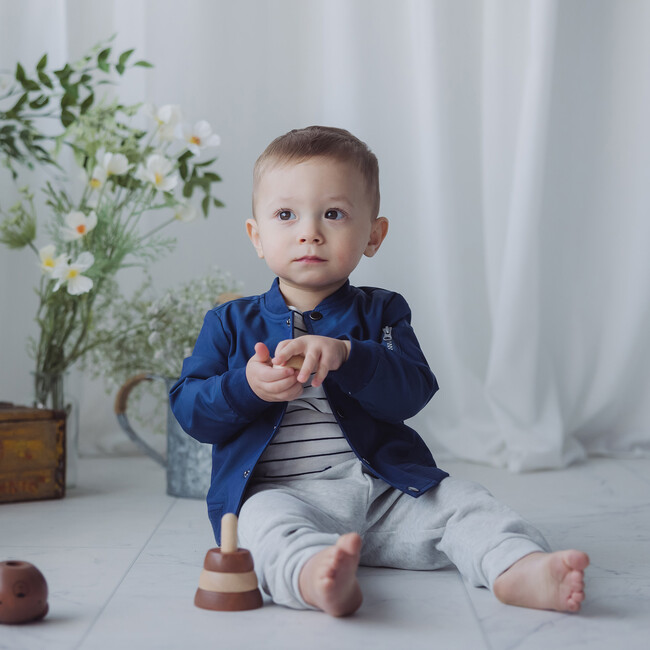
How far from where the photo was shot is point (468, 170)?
2045 mm

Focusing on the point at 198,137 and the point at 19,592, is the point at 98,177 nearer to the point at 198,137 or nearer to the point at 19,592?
the point at 198,137

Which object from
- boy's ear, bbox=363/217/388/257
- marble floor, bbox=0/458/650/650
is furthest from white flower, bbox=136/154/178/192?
marble floor, bbox=0/458/650/650

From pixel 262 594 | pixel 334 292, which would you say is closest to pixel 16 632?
pixel 262 594

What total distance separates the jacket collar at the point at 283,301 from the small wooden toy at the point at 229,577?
34 cm

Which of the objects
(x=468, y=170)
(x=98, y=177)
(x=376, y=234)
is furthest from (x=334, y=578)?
(x=468, y=170)

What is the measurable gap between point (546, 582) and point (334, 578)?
22 cm

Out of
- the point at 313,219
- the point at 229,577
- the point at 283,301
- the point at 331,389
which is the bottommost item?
the point at 229,577

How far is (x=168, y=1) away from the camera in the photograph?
1.93m

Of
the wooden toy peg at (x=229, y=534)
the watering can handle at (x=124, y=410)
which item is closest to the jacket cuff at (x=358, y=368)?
the wooden toy peg at (x=229, y=534)

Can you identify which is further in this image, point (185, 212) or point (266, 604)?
point (185, 212)

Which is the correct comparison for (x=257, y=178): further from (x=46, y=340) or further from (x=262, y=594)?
(x=46, y=340)

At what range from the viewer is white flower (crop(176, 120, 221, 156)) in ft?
5.00

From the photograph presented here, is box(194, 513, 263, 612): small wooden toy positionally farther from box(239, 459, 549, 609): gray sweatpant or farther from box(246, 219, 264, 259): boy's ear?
box(246, 219, 264, 259): boy's ear

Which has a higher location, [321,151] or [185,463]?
[321,151]
